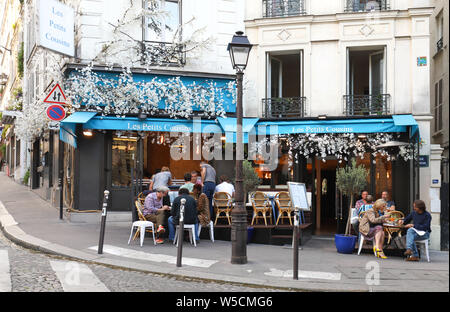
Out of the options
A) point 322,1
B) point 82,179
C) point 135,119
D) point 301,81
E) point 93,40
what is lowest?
point 82,179

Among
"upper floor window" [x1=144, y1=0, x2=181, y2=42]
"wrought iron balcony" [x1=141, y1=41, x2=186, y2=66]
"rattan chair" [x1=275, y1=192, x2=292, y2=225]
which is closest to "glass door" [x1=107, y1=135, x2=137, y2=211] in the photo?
"wrought iron balcony" [x1=141, y1=41, x2=186, y2=66]

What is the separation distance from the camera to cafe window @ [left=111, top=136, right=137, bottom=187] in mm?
14188

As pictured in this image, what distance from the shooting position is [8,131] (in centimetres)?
3428

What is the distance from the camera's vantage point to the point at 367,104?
14195 millimetres

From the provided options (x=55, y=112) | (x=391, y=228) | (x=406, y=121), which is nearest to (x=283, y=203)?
(x=391, y=228)

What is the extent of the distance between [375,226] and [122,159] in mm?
7657

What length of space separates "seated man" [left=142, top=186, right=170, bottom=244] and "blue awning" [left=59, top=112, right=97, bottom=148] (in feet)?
10.7

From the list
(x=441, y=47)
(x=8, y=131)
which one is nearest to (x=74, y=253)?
(x=441, y=47)

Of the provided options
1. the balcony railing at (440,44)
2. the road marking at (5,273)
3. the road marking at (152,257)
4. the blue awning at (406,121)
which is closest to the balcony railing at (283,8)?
the blue awning at (406,121)

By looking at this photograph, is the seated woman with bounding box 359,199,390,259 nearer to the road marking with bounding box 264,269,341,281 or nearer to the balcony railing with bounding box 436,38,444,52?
the road marking with bounding box 264,269,341,281

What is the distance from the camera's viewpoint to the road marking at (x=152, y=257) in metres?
8.52
